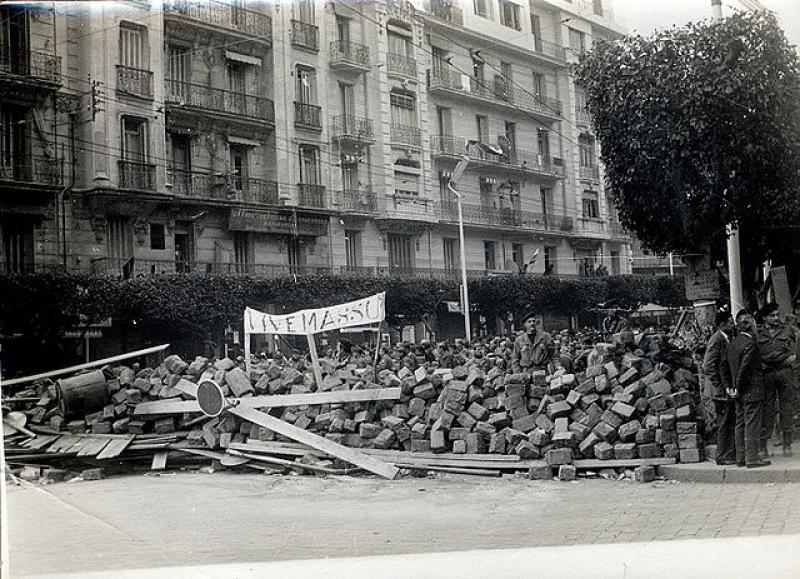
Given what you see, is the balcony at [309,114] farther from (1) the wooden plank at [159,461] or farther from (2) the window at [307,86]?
(1) the wooden plank at [159,461]

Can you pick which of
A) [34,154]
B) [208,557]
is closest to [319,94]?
[34,154]

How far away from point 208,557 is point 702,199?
26.5 ft

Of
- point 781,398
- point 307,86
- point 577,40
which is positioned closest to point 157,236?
point 307,86

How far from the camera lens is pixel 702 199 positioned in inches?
456

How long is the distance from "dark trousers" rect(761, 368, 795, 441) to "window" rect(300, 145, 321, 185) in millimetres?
5905

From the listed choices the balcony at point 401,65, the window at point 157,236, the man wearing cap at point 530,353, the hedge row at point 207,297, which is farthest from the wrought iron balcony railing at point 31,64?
the man wearing cap at point 530,353

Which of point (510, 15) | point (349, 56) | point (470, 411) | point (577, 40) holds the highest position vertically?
point (577, 40)

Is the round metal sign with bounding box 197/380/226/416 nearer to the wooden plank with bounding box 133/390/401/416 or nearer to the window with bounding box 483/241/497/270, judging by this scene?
the wooden plank with bounding box 133/390/401/416

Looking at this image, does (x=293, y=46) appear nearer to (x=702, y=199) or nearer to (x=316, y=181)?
(x=316, y=181)

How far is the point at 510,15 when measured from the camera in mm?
10422

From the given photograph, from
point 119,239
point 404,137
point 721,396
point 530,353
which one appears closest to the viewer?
point 119,239

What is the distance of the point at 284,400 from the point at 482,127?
14.5 ft

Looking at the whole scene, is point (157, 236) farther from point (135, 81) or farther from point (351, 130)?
point (351, 130)

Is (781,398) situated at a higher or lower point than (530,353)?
lower
